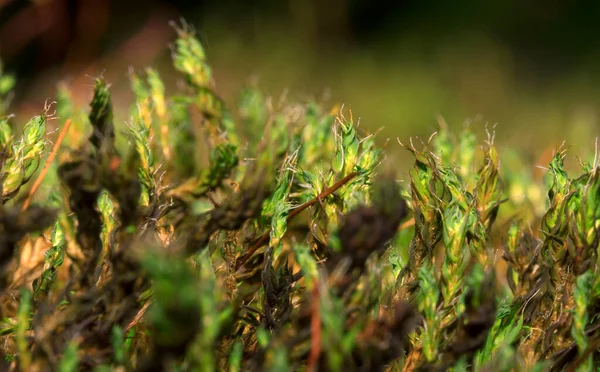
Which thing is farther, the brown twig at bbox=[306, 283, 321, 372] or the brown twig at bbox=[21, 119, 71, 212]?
the brown twig at bbox=[21, 119, 71, 212]

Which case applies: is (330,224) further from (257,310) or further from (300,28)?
(300,28)

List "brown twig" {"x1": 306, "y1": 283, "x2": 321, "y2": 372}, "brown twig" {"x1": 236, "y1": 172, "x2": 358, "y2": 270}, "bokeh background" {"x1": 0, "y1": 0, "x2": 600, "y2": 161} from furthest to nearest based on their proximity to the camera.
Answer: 1. "bokeh background" {"x1": 0, "y1": 0, "x2": 600, "y2": 161}
2. "brown twig" {"x1": 236, "y1": 172, "x2": 358, "y2": 270}
3. "brown twig" {"x1": 306, "y1": 283, "x2": 321, "y2": 372}

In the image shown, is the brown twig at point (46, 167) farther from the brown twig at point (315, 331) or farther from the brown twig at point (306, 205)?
the brown twig at point (315, 331)

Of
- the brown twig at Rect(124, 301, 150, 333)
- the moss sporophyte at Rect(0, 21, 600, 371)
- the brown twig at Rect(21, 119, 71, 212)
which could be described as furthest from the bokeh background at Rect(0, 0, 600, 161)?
the brown twig at Rect(124, 301, 150, 333)

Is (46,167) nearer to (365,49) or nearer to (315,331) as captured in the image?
(315,331)

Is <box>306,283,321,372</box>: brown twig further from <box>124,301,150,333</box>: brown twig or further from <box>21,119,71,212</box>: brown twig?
<box>21,119,71,212</box>: brown twig

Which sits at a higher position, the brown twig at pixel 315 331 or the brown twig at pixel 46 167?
the brown twig at pixel 315 331

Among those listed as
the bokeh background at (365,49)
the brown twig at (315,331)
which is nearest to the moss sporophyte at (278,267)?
the brown twig at (315,331)
